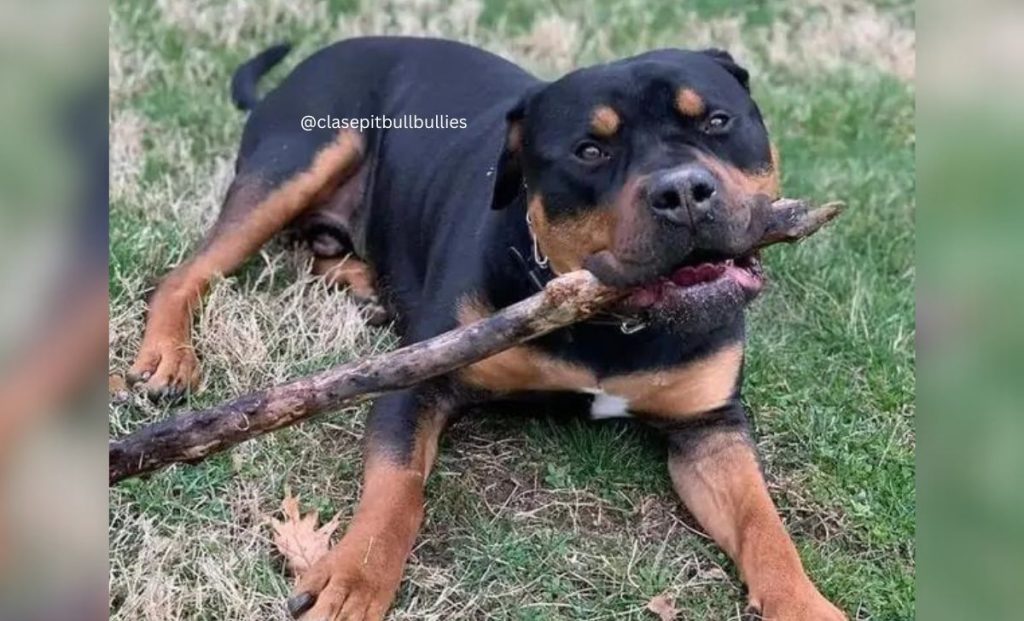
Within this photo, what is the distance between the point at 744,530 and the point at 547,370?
0.48 m

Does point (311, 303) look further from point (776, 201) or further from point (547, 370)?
point (776, 201)

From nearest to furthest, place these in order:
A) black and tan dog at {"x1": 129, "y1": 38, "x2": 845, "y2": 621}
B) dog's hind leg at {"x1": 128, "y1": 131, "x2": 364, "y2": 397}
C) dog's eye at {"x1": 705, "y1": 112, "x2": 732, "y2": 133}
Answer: black and tan dog at {"x1": 129, "y1": 38, "x2": 845, "y2": 621} → dog's eye at {"x1": 705, "y1": 112, "x2": 732, "y2": 133} → dog's hind leg at {"x1": 128, "y1": 131, "x2": 364, "y2": 397}

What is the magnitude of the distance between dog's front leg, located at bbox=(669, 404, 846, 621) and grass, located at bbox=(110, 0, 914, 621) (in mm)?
51

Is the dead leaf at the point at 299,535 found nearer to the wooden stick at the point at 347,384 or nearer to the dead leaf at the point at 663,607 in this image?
the wooden stick at the point at 347,384

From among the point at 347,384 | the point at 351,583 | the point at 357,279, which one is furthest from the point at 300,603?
the point at 357,279

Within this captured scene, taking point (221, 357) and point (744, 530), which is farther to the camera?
point (221, 357)

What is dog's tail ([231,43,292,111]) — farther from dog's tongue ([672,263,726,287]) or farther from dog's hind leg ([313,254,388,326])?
dog's tongue ([672,263,726,287])

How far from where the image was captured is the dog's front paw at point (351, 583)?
2008 mm

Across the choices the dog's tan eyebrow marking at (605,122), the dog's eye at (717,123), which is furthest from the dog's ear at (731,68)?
the dog's tan eyebrow marking at (605,122)

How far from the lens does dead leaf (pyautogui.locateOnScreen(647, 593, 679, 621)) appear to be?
2.13 metres

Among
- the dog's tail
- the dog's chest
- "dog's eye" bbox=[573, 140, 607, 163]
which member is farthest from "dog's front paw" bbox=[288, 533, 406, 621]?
the dog's tail

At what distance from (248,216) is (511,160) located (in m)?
0.92

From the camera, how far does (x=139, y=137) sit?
11.2 feet
